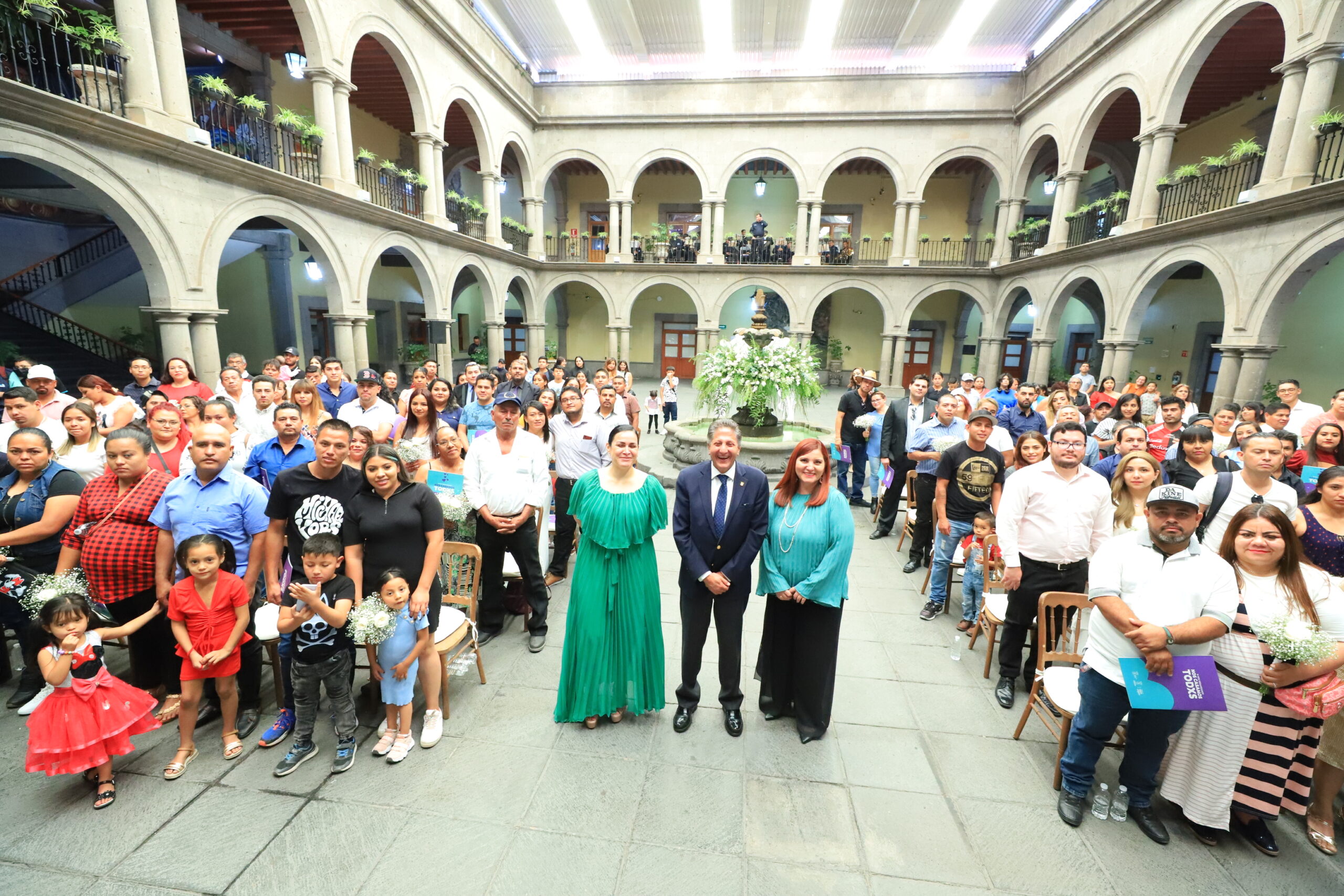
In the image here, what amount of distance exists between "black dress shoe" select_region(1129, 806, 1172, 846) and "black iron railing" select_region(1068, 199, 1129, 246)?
1321cm

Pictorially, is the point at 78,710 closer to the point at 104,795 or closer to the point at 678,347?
the point at 104,795

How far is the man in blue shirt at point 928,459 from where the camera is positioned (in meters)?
5.36

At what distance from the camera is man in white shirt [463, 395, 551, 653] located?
3980 millimetres

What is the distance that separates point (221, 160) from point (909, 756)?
10131 millimetres

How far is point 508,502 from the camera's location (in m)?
3.98

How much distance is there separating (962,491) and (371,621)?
4.22m

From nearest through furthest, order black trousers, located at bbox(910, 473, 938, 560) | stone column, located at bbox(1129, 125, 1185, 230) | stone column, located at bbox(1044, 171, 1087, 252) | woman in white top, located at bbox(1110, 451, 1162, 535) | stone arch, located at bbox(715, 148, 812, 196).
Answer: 1. woman in white top, located at bbox(1110, 451, 1162, 535)
2. black trousers, located at bbox(910, 473, 938, 560)
3. stone column, located at bbox(1129, 125, 1185, 230)
4. stone column, located at bbox(1044, 171, 1087, 252)
5. stone arch, located at bbox(715, 148, 812, 196)

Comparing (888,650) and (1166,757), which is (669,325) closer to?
(888,650)

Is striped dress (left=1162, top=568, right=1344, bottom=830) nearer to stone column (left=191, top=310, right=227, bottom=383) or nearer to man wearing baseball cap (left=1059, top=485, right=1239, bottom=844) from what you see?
man wearing baseball cap (left=1059, top=485, right=1239, bottom=844)

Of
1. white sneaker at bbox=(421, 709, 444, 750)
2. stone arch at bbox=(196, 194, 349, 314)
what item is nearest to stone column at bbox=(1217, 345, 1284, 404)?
white sneaker at bbox=(421, 709, 444, 750)

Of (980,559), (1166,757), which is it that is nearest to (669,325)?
(980,559)

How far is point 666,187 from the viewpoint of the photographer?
21.5 meters

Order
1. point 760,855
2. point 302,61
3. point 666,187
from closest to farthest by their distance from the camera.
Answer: point 760,855 < point 302,61 < point 666,187

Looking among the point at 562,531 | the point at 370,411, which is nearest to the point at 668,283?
the point at 370,411
